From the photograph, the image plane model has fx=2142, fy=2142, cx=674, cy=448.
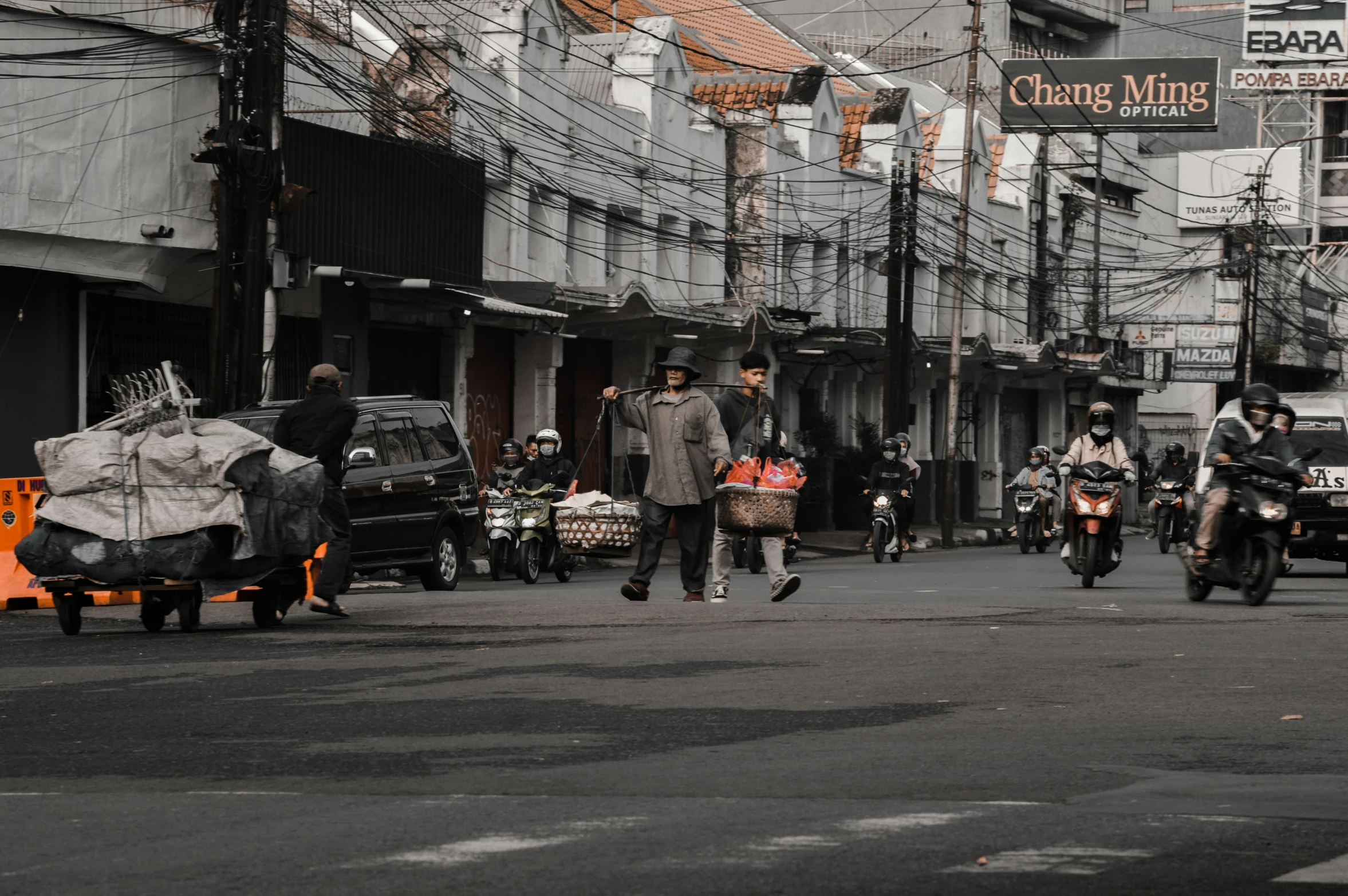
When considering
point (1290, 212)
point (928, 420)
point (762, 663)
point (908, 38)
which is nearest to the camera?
point (762, 663)

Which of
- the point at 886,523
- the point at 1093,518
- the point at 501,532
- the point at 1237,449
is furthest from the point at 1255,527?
the point at 886,523

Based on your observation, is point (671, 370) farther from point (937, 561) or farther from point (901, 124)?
point (901, 124)

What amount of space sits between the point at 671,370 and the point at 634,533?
5.16 ft

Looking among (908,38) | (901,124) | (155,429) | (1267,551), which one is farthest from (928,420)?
(155,429)

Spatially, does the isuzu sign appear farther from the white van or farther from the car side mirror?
the car side mirror

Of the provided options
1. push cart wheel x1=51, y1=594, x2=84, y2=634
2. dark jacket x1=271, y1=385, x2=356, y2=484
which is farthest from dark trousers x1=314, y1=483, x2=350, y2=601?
push cart wheel x1=51, y1=594, x2=84, y2=634

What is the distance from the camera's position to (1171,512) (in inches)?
1362

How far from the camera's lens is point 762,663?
1140cm

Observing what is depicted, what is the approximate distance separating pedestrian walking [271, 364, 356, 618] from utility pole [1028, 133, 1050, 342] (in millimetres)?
44716

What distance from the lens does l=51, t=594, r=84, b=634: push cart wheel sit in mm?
14359

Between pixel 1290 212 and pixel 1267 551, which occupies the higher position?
pixel 1290 212

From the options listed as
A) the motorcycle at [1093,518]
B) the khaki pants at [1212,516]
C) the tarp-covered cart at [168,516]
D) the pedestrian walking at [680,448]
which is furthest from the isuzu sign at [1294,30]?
the tarp-covered cart at [168,516]

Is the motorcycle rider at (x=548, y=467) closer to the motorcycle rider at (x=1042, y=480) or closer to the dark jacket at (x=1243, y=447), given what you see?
the dark jacket at (x=1243, y=447)

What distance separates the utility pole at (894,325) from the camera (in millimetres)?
40062
